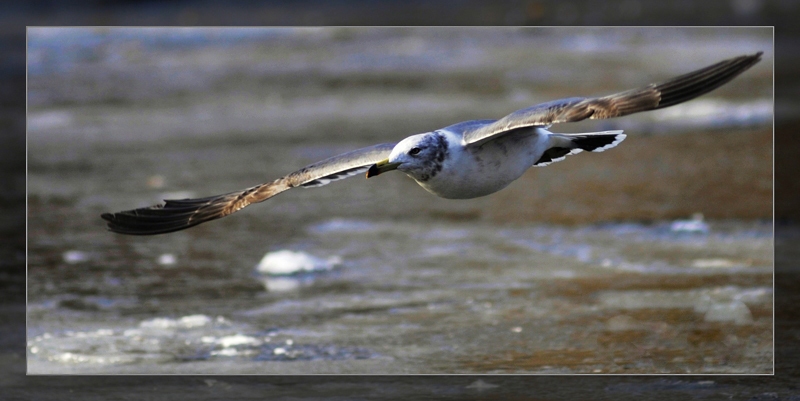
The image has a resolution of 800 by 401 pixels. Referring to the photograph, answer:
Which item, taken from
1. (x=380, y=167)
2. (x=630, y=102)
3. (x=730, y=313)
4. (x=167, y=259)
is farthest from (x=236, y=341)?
(x=630, y=102)

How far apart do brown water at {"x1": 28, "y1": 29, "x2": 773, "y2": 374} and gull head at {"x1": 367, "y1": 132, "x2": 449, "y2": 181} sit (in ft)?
3.95

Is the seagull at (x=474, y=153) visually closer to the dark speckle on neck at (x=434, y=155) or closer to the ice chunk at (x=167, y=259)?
the dark speckle on neck at (x=434, y=155)

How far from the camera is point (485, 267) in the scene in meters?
4.80

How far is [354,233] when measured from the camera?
5.27 meters

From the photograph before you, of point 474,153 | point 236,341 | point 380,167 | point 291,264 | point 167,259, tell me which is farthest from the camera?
point 167,259

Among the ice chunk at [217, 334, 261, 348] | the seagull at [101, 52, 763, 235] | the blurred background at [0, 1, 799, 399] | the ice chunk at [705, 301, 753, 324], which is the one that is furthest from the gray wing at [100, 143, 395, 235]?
the ice chunk at [705, 301, 753, 324]

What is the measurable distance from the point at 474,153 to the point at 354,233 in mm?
2312

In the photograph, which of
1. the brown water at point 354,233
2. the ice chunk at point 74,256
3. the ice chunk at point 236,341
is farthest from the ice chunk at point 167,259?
the ice chunk at point 236,341

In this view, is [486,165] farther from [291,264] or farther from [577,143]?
[291,264]

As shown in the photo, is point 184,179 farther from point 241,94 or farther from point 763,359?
point 763,359

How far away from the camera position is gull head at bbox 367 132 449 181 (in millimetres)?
2902

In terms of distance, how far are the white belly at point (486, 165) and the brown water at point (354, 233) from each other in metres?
1.10

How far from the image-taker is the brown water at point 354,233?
422 cm

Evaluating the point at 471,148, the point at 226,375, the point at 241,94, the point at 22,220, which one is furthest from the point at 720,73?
the point at 241,94
